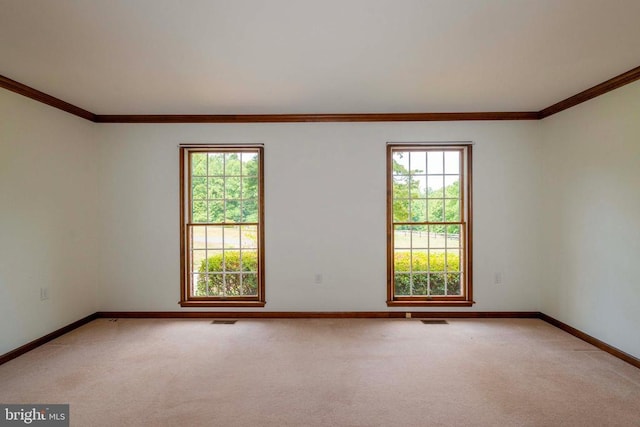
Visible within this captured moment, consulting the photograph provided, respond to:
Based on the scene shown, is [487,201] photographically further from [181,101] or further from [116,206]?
[116,206]

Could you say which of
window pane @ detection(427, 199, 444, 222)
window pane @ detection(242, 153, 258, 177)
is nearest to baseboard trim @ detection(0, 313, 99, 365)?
window pane @ detection(242, 153, 258, 177)

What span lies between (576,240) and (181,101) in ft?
14.8

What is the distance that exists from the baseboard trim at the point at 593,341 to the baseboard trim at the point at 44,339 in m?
5.48

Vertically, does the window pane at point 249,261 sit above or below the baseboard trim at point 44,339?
above

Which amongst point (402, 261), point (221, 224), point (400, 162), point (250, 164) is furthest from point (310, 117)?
point (402, 261)

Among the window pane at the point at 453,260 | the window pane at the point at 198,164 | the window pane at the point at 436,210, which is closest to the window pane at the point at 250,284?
the window pane at the point at 198,164

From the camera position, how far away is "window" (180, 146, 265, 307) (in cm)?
430

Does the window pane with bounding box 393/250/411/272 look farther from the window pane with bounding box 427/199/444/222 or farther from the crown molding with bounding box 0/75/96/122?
the crown molding with bounding box 0/75/96/122

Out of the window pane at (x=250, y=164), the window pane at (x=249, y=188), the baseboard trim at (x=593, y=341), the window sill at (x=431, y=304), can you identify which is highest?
the window pane at (x=250, y=164)

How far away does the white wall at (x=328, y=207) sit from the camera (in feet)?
13.8

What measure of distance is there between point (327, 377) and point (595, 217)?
3.05 m

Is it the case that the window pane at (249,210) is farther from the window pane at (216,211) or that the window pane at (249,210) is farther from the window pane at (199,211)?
the window pane at (199,211)

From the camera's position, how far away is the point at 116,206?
4.26 metres

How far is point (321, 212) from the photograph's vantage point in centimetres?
423
